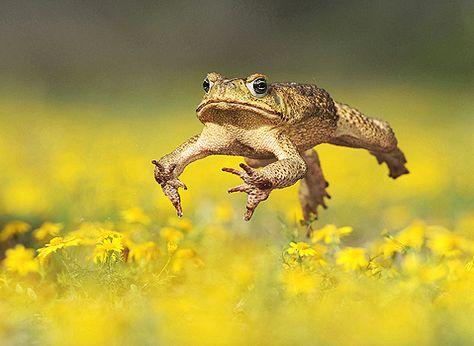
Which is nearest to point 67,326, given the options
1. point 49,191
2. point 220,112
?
point 220,112

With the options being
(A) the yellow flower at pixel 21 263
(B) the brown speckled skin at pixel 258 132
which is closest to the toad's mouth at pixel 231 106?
(B) the brown speckled skin at pixel 258 132

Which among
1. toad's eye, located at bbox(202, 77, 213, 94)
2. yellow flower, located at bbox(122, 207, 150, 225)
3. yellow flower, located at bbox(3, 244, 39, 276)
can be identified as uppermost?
toad's eye, located at bbox(202, 77, 213, 94)

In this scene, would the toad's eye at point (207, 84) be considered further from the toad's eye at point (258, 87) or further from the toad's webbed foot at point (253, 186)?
the toad's webbed foot at point (253, 186)

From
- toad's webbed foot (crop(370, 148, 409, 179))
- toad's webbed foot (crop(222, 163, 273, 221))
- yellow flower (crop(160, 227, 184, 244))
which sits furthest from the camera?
toad's webbed foot (crop(370, 148, 409, 179))

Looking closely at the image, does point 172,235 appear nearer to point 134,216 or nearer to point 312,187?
point 134,216

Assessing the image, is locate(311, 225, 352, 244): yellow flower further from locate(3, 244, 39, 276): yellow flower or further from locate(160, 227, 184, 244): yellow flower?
locate(3, 244, 39, 276): yellow flower

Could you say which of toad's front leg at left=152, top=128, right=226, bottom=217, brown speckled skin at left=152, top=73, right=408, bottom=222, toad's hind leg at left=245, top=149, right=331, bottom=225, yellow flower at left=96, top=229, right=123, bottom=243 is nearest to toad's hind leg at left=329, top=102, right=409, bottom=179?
brown speckled skin at left=152, top=73, right=408, bottom=222
